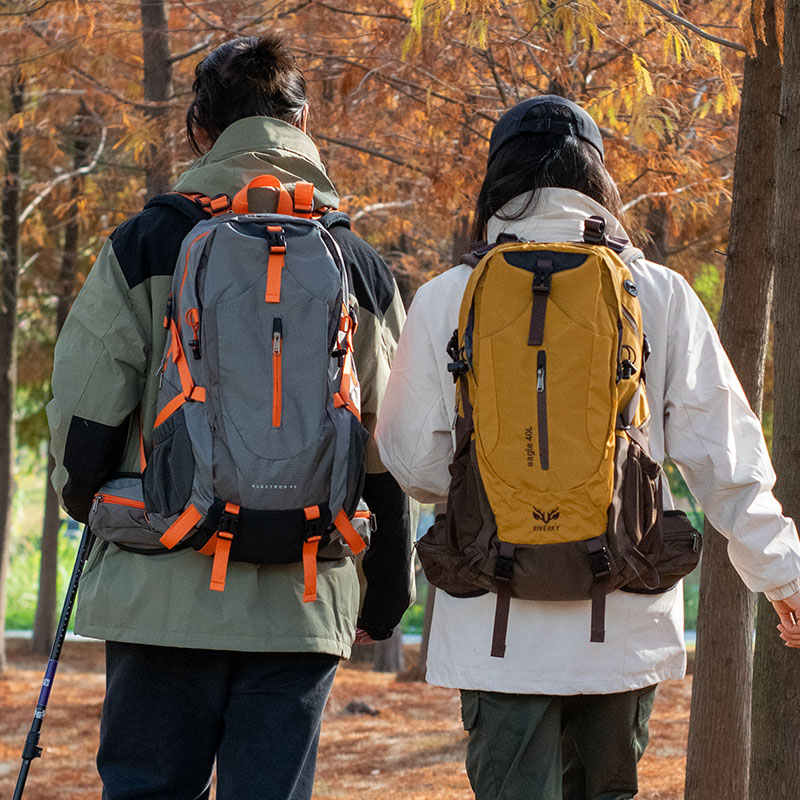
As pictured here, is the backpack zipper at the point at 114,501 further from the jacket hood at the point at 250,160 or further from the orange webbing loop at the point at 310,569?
the jacket hood at the point at 250,160

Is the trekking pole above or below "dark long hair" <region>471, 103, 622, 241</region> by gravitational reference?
below

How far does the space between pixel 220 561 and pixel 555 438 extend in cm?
71

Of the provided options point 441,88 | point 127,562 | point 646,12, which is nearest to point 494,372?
point 127,562

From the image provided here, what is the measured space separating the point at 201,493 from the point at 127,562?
247 mm

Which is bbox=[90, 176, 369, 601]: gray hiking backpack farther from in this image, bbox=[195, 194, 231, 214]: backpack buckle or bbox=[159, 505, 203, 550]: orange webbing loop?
bbox=[195, 194, 231, 214]: backpack buckle

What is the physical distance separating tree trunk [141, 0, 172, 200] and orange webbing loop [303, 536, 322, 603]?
4876mm

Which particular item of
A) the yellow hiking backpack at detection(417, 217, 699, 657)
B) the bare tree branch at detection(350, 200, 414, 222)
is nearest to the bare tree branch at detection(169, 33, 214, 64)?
the bare tree branch at detection(350, 200, 414, 222)

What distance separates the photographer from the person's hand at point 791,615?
2242 mm

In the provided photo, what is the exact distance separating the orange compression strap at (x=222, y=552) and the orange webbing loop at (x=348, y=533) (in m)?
0.22

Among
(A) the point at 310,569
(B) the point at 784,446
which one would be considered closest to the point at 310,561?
(A) the point at 310,569

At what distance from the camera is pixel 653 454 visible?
7.38 ft

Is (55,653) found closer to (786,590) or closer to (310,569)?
(310,569)

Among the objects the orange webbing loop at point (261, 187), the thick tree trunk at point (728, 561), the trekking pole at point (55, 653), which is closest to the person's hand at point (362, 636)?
the trekking pole at point (55, 653)

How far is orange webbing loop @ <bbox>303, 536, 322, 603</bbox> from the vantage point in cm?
228
